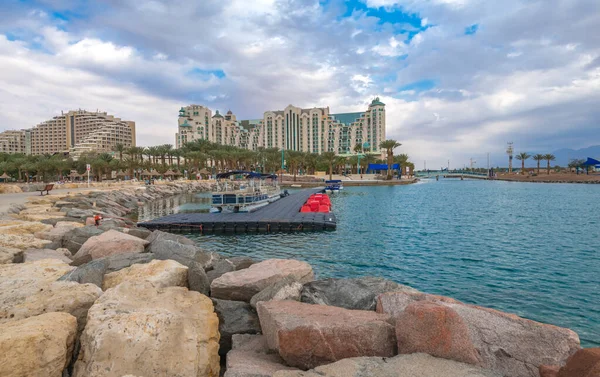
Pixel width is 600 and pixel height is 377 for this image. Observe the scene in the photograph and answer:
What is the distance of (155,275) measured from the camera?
7.70 metres

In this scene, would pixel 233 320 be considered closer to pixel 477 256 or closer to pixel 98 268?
pixel 98 268

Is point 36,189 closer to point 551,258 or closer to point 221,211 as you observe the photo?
point 221,211

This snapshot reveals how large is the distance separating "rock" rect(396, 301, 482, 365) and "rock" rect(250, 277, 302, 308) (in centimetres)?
278

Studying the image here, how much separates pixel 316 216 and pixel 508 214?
72.4ft

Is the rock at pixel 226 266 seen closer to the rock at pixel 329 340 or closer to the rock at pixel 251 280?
the rock at pixel 251 280

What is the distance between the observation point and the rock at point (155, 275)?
25.0 feet

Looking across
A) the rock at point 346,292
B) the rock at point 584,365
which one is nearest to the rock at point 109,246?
the rock at point 346,292

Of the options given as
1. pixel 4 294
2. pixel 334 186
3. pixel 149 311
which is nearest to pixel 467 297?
pixel 149 311

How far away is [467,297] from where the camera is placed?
12352 millimetres

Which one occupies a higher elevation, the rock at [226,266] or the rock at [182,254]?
the rock at [182,254]

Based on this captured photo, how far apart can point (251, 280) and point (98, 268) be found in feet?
12.5

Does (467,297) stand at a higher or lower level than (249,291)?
lower

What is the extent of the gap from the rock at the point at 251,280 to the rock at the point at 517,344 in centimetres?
360

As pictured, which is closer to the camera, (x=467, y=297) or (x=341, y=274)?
(x=467, y=297)
